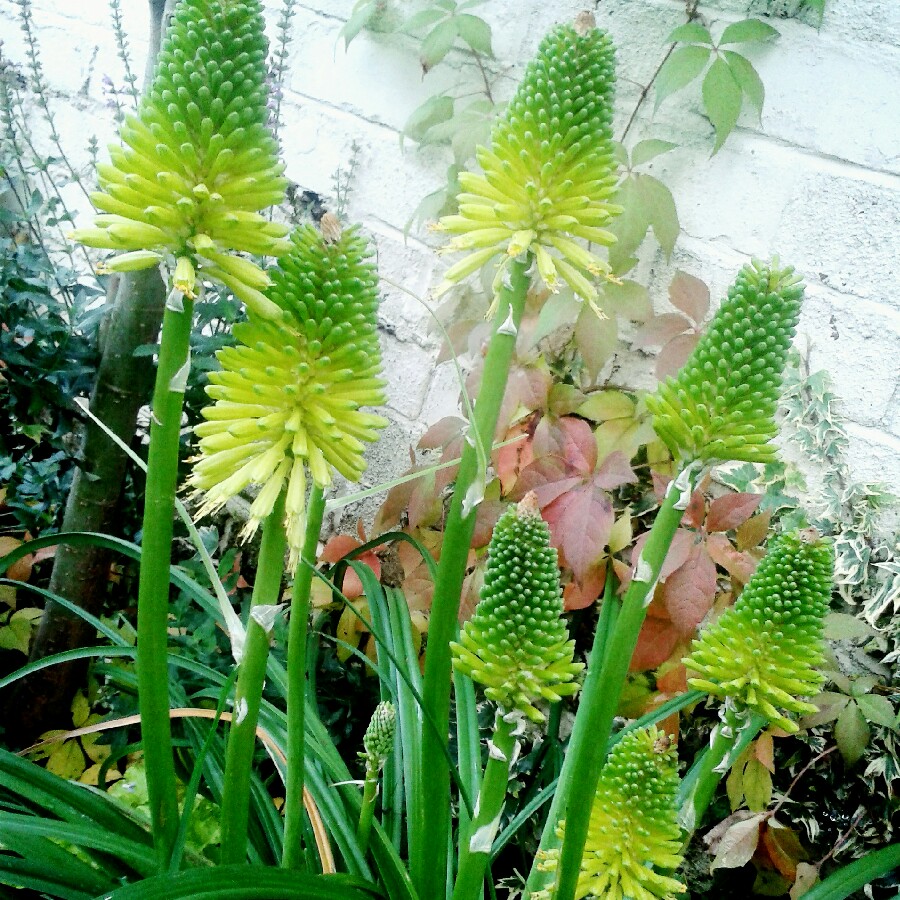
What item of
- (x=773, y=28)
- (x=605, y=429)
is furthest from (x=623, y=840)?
(x=773, y=28)

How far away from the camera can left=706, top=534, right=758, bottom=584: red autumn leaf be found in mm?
974

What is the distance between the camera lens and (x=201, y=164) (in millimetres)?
466

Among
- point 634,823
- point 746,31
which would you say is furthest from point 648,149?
point 634,823

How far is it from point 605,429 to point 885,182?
1.55ft

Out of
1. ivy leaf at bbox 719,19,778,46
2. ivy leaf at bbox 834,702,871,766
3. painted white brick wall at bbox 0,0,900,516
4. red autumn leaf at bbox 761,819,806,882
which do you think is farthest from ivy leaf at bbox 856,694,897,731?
ivy leaf at bbox 719,19,778,46

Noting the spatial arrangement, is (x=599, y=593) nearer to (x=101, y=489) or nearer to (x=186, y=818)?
(x=186, y=818)

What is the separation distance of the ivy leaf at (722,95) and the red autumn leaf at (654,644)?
65cm

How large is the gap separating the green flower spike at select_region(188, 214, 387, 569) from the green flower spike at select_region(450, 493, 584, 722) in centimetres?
11

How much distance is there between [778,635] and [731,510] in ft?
1.54

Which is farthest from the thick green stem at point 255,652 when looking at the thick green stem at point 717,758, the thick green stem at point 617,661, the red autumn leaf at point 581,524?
the red autumn leaf at point 581,524

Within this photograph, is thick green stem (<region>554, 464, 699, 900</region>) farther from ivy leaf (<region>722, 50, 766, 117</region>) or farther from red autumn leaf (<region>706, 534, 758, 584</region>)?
ivy leaf (<region>722, 50, 766, 117</region>)

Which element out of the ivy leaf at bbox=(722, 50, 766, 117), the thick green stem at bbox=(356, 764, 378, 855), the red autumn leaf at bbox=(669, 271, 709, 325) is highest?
the ivy leaf at bbox=(722, 50, 766, 117)

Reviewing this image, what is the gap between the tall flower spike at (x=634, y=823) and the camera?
0.52 metres

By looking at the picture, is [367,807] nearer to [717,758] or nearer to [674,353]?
[717,758]
